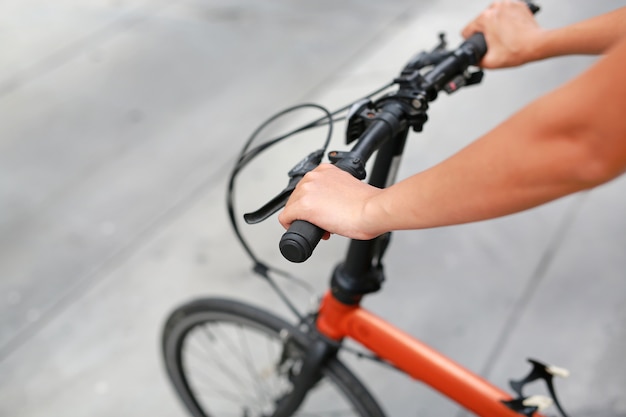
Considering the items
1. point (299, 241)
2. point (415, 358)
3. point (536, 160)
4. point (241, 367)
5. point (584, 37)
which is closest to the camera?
point (536, 160)

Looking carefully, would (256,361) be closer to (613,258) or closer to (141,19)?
(613,258)

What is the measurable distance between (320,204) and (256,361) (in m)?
1.58

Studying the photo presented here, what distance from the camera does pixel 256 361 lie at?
7.76 ft

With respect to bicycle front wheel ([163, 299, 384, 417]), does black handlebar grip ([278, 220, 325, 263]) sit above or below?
below

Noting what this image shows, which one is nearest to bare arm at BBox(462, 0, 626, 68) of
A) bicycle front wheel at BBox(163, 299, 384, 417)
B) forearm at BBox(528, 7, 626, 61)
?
forearm at BBox(528, 7, 626, 61)

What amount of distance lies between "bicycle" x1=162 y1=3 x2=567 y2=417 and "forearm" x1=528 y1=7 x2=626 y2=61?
12cm

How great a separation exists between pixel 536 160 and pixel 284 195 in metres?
0.41

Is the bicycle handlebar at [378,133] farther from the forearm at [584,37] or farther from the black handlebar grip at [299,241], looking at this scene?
the forearm at [584,37]

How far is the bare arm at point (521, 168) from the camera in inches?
25.2

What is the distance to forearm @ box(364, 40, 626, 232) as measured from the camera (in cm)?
64

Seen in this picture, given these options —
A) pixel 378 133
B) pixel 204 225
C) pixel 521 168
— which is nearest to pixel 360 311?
pixel 378 133

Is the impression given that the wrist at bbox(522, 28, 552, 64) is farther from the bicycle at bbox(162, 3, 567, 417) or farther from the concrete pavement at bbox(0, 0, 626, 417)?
the concrete pavement at bbox(0, 0, 626, 417)

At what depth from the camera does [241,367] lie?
2.35m

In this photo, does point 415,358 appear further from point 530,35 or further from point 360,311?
point 530,35
